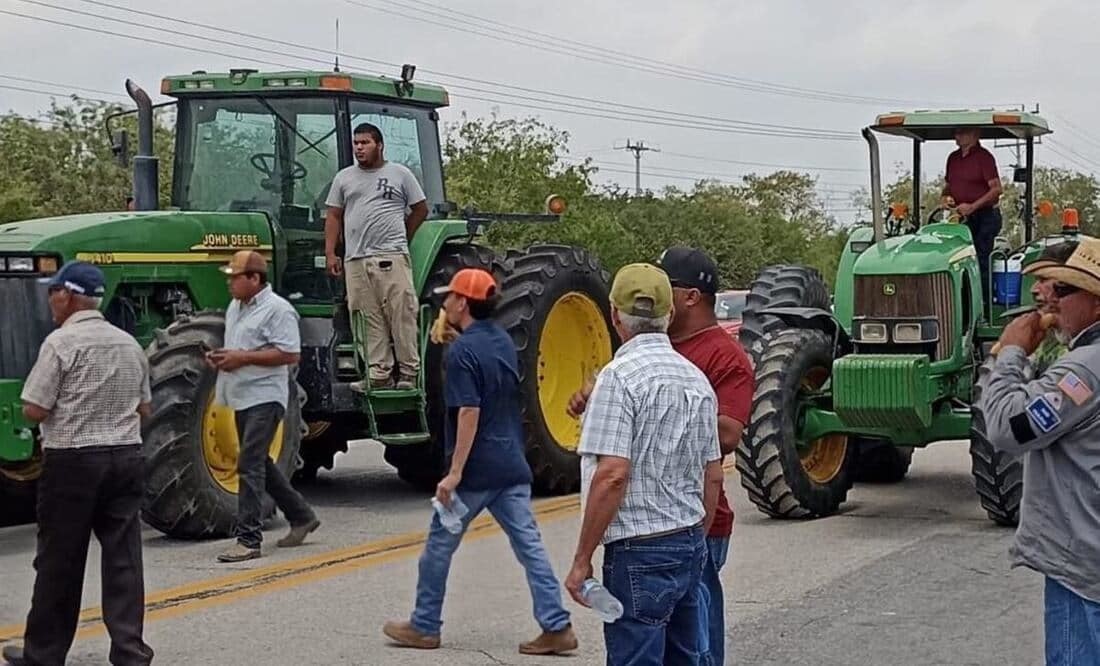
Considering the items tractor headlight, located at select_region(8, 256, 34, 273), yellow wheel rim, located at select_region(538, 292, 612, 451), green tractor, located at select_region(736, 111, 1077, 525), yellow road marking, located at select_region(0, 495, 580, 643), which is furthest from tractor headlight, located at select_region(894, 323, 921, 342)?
tractor headlight, located at select_region(8, 256, 34, 273)

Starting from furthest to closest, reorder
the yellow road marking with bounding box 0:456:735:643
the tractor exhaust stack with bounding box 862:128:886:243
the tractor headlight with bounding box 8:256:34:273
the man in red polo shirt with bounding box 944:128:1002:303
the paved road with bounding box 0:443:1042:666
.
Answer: the man in red polo shirt with bounding box 944:128:1002:303 → the tractor exhaust stack with bounding box 862:128:886:243 → the tractor headlight with bounding box 8:256:34:273 → the yellow road marking with bounding box 0:456:735:643 → the paved road with bounding box 0:443:1042:666

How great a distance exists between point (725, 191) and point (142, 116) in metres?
56.7

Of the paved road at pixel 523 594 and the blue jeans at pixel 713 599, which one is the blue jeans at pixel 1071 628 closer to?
the blue jeans at pixel 713 599

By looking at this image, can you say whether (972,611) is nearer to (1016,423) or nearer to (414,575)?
(414,575)

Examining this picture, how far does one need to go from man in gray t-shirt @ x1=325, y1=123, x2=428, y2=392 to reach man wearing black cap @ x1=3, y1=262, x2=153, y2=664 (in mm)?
4196

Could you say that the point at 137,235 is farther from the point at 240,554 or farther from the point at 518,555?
the point at 518,555

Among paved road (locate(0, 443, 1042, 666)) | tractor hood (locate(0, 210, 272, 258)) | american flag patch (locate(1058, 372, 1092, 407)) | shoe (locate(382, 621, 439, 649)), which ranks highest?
tractor hood (locate(0, 210, 272, 258))

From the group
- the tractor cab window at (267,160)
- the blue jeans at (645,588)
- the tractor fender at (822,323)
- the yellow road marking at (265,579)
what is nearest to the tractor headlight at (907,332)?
the tractor fender at (822,323)

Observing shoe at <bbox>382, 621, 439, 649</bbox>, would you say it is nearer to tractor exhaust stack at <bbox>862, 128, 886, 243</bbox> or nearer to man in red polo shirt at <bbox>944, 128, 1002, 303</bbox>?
tractor exhaust stack at <bbox>862, 128, 886, 243</bbox>

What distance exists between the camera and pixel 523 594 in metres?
8.98

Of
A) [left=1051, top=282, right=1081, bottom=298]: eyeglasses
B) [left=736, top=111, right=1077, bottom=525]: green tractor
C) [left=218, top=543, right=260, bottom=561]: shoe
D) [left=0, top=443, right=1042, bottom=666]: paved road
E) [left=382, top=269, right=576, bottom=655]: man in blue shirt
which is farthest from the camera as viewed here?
[left=736, top=111, right=1077, bottom=525]: green tractor

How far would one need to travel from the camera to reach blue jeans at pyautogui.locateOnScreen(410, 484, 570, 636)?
7.59 m

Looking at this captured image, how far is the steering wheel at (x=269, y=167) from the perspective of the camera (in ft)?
38.9

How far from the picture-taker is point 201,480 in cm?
1016
